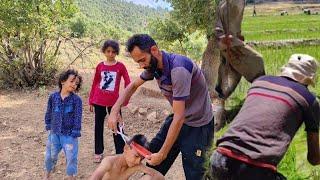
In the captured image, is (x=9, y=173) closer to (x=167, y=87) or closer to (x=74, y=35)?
(x=167, y=87)

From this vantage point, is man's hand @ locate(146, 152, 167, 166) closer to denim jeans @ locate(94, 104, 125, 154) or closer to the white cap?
the white cap

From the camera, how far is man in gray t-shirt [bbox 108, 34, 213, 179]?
9.60 feet

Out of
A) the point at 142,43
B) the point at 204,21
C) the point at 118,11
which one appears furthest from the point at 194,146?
the point at 118,11

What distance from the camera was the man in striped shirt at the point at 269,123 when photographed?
91.5 inches

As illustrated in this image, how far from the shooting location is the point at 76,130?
4.33 metres

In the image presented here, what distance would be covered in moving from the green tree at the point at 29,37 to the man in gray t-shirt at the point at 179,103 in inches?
204

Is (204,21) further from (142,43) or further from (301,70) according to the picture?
(301,70)

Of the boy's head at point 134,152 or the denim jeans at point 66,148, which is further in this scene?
the denim jeans at point 66,148

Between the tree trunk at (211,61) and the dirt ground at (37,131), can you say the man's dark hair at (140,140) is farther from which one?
the tree trunk at (211,61)

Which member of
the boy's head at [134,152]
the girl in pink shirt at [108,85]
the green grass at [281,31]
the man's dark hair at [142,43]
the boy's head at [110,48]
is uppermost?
the man's dark hair at [142,43]

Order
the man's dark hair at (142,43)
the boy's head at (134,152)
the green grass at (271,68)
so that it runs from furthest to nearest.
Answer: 1. the green grass at (271,68)
2. the boy's head at (134,152)
3. the man's dark hair at (142,43)

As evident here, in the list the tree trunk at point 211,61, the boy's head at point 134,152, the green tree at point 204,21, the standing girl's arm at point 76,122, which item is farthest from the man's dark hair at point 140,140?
the tree trunk at point 211,61

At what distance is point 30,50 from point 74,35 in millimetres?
871

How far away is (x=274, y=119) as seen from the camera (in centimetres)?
233
